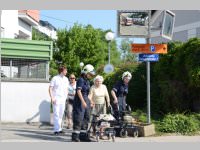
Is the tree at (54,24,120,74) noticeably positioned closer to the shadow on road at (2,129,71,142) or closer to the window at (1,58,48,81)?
the window at (1,58,48,81)

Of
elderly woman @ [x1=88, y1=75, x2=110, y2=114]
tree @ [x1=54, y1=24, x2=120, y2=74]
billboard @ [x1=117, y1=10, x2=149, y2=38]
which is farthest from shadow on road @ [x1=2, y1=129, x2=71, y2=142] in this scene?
tree @ [x1=54, y1=24, x2=120, y2=74]

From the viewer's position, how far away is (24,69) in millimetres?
14969

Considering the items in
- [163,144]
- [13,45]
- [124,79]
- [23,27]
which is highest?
[23,27]

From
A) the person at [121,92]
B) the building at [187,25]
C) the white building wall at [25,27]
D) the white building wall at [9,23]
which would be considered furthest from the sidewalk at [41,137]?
the building at [187,25]

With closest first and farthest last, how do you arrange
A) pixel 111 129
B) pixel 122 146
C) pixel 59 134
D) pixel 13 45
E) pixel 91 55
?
1. pixel 122 146
2. pixel 111 129
3. pixel 59 134
4. pixel 13 45
5. pixel 91 55

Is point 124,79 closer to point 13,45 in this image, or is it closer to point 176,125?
point 176,125

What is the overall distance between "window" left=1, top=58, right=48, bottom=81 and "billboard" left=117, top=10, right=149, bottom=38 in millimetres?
3650

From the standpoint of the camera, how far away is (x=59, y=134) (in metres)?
11.7

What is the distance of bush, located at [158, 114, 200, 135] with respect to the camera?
40.6ft

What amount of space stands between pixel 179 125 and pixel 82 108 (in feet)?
10.9

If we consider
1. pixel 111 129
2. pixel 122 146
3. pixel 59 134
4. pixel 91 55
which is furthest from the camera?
pixel 91 55

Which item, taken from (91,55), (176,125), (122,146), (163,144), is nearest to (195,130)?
(176,125)

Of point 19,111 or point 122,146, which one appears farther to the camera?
point 19,111

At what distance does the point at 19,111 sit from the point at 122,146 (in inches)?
231
